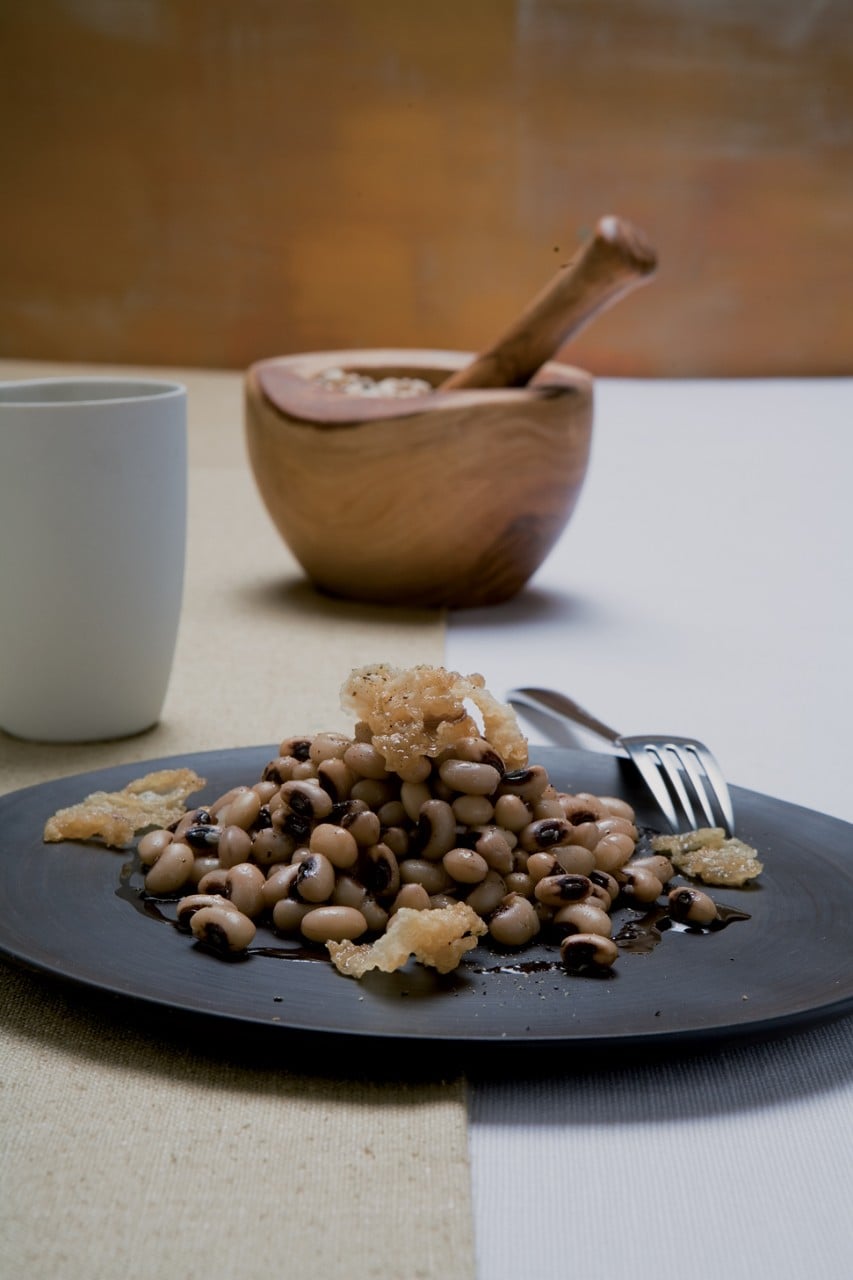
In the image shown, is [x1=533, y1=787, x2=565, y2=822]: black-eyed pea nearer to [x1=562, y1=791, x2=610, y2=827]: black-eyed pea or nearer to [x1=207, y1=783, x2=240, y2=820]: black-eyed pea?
[x1=562, y1=791, x2=610, y2=827]: black-eyed pea

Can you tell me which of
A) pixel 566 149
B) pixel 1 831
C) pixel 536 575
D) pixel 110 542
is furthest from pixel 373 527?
pixel 566 149

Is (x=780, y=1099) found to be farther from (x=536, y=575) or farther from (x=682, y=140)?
(x=682, y=140)

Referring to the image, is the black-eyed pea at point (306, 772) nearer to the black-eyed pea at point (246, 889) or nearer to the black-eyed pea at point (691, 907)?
the black-eyed pea at point (246, 889)

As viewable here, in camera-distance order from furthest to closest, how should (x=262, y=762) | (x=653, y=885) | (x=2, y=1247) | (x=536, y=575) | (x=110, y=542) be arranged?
(x=536, y=575) → (x=110, y=542) → (x=262, y=762) → (x=653, y=885) → (x=2, y=1247)

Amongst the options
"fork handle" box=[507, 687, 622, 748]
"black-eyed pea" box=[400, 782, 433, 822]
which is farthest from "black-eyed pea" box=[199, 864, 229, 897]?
"fork handle" box=[507, 687, 622, 748]

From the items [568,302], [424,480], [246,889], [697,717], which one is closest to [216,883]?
[246,889]

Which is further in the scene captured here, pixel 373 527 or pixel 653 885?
pixel 373 527
